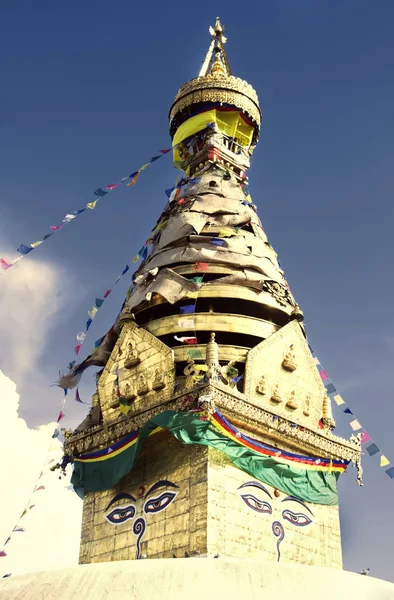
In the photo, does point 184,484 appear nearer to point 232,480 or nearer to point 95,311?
point 232,480

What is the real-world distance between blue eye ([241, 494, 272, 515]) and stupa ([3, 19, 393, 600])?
0.08ft

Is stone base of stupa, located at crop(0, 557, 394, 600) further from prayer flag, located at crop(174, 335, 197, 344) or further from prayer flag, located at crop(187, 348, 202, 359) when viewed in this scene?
prayer flag, located at crop(174, 335, 197, 344)

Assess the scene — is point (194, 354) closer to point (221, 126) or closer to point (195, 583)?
point (195, 583)

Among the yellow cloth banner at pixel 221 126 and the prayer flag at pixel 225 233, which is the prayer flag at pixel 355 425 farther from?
the yellow cloth banner at pixel 221 126

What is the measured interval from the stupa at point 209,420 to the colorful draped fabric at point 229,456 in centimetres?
2

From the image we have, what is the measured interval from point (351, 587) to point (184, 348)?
672 cm

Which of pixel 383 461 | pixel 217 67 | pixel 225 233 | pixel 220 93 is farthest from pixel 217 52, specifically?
pixel 383 461

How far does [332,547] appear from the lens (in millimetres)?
14750

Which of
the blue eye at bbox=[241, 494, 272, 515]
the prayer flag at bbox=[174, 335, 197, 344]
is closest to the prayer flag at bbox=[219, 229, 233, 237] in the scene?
the prayer flag at bbox=[174, 335, 197, 344]

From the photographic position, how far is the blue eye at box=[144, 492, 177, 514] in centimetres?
1367

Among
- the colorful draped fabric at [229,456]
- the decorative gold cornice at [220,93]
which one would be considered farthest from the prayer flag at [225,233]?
the colorful draped fabric at [229,456]

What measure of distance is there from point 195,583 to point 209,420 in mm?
4542

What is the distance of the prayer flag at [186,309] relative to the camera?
53.1 feet

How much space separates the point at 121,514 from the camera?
47.4ft
